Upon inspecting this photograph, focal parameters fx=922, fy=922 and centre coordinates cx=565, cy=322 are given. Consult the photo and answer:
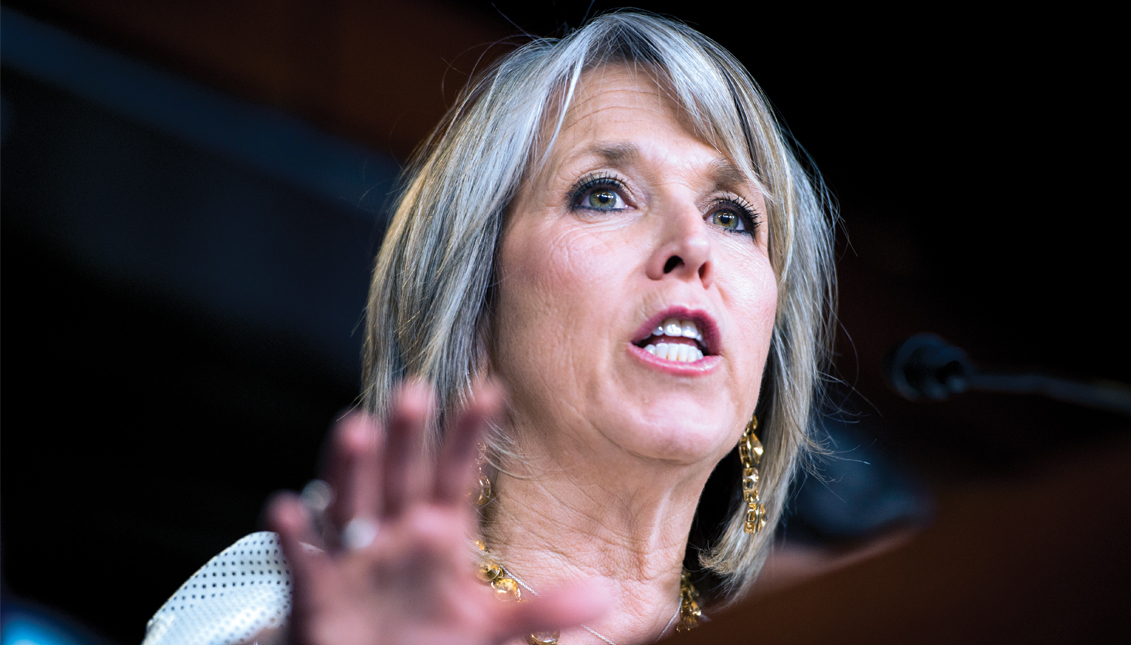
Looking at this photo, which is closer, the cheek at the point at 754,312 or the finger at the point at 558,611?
the finger at the point at 558,611

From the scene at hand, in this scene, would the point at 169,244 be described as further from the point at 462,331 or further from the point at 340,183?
the point at 462,331

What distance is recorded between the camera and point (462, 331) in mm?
1447

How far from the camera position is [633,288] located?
1.28 meters

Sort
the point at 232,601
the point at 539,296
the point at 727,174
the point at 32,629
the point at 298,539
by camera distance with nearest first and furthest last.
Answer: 1. the point at 298,539
2. the point at 232,601
3. the point at 539,296
4. the point at 727,174
5. the point at 32,629

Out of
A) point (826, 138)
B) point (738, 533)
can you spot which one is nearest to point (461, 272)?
point (738, 533)

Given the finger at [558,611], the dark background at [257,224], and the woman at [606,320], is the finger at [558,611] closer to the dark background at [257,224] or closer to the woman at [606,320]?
the woman at [606,320]

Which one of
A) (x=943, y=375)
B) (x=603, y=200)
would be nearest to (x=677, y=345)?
(x=603, y=200)

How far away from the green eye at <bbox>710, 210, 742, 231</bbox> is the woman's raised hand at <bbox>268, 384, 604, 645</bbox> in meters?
0.88

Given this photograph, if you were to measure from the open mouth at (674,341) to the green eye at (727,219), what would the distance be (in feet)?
0.83

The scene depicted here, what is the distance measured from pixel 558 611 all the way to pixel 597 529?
2.24ft

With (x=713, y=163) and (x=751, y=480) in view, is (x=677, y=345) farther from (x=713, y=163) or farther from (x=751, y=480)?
(x=751, y=480)

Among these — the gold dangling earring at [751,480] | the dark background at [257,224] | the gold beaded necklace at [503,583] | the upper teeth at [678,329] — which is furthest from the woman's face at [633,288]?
the dark background at [257,224]

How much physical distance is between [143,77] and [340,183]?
66 centimetres

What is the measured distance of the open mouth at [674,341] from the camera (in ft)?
4.13
